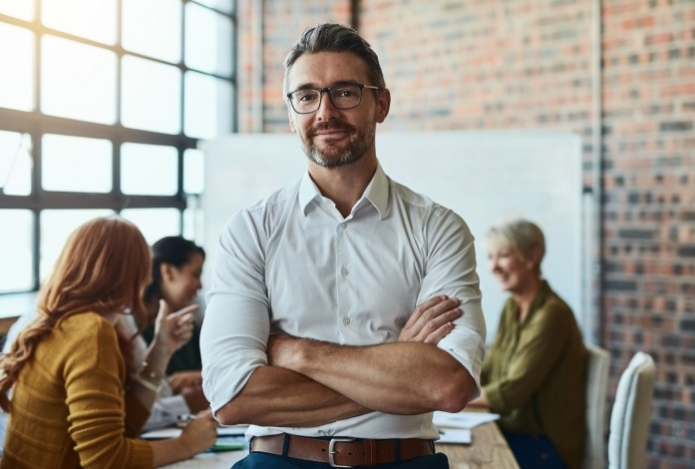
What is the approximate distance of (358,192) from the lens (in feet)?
6.16

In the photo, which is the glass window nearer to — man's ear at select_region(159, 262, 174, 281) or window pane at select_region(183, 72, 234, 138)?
window pane at select_region(183, 72, 234, 138)

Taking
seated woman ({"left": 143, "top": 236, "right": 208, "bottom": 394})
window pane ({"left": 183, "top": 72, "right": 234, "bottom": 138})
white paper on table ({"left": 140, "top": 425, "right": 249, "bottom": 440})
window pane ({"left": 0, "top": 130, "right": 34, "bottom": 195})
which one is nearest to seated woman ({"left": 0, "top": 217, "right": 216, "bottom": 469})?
white paper on table ({"left": 140, "top": 425, "right": 249, "bottom": 440})

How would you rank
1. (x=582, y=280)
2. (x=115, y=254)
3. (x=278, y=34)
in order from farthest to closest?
1. (x=278, y=34)
2. (x=582, y=280)
3. (x=115, y=254)

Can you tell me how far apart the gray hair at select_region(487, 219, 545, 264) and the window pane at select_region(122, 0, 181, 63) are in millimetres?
2447

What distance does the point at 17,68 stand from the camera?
148 inches

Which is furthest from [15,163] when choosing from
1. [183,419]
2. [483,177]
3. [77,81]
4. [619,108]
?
[619,108]

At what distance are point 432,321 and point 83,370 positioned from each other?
94cm

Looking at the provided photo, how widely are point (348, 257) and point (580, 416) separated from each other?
5.55 ft

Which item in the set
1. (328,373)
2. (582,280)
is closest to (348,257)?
(328,373)

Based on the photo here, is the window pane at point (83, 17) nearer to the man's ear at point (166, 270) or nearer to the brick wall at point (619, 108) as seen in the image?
the man's ear at point (166, 270)

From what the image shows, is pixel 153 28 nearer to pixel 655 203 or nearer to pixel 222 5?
pixel 222 5

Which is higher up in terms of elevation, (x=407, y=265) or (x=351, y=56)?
(x=351, y=56)

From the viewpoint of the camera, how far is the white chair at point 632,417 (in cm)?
264

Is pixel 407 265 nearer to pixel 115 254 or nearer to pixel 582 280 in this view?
pixel 115 254
